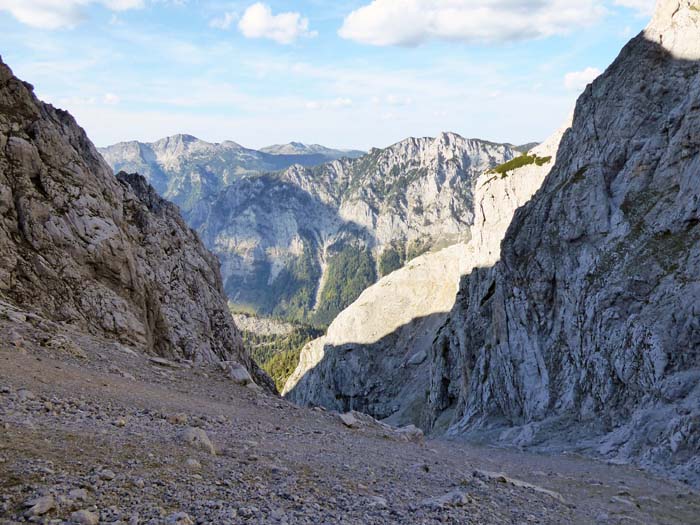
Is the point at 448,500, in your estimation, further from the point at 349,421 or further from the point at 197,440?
the point at 349,421

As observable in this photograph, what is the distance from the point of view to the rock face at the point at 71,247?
25844 mm

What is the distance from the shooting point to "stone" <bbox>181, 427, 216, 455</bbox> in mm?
13164

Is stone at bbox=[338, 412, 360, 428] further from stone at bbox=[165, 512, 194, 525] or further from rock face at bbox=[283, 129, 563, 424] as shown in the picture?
rock face at bbox=[283, 129, 563, 424]

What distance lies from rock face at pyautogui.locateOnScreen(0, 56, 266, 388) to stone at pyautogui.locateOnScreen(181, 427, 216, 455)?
1429 cm

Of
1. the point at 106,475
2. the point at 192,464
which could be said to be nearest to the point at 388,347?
the point at 192,464

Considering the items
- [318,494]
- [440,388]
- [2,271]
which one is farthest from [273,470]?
[440,388]

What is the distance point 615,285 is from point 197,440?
117ft

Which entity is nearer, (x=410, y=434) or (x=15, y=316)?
(x=15, y=316)

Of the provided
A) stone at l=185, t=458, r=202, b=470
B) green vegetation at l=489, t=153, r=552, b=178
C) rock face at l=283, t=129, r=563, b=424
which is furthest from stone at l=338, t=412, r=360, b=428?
rock face at l=283, t=129, r=563, b=424

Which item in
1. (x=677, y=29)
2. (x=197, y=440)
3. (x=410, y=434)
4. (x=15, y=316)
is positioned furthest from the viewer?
(x=677, y=29)

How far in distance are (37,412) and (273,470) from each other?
5735 millimetres

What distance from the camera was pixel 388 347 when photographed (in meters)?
121

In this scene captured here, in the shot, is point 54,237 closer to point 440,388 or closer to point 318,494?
point 318,494

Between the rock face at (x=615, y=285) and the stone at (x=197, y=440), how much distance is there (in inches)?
840
